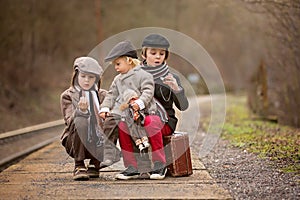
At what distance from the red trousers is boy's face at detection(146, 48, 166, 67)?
0.55 m

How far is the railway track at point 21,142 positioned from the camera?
8.79 m

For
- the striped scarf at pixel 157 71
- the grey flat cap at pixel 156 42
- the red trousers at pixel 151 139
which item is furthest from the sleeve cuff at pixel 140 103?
the grey flat cap at pixel 156 42

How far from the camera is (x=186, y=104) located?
5.23 meters

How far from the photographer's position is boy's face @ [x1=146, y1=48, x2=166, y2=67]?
16.8 ft

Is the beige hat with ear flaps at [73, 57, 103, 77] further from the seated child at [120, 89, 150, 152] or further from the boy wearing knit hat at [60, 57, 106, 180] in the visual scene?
the seated child at [120, 89, 150, 152]

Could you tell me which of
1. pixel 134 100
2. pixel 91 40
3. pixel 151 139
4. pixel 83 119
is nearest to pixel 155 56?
pixel 134 100

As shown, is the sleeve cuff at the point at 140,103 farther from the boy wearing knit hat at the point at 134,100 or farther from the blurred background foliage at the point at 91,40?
the blurred background foliage at the point at 91,40

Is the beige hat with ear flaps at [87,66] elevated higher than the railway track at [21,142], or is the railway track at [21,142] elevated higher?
the beige hat with ear flaps at [87,66]

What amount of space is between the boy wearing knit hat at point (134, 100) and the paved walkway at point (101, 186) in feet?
0.80

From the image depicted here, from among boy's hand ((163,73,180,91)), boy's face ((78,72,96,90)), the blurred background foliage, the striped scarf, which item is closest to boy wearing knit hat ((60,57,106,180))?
boy's face ((78,72,96,90))

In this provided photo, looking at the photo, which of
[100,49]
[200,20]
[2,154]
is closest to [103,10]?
[100,49]

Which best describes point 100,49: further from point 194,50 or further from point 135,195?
point 135,195

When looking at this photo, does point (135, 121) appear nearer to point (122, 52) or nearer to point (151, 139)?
point (151, 139)

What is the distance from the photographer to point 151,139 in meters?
4.94
